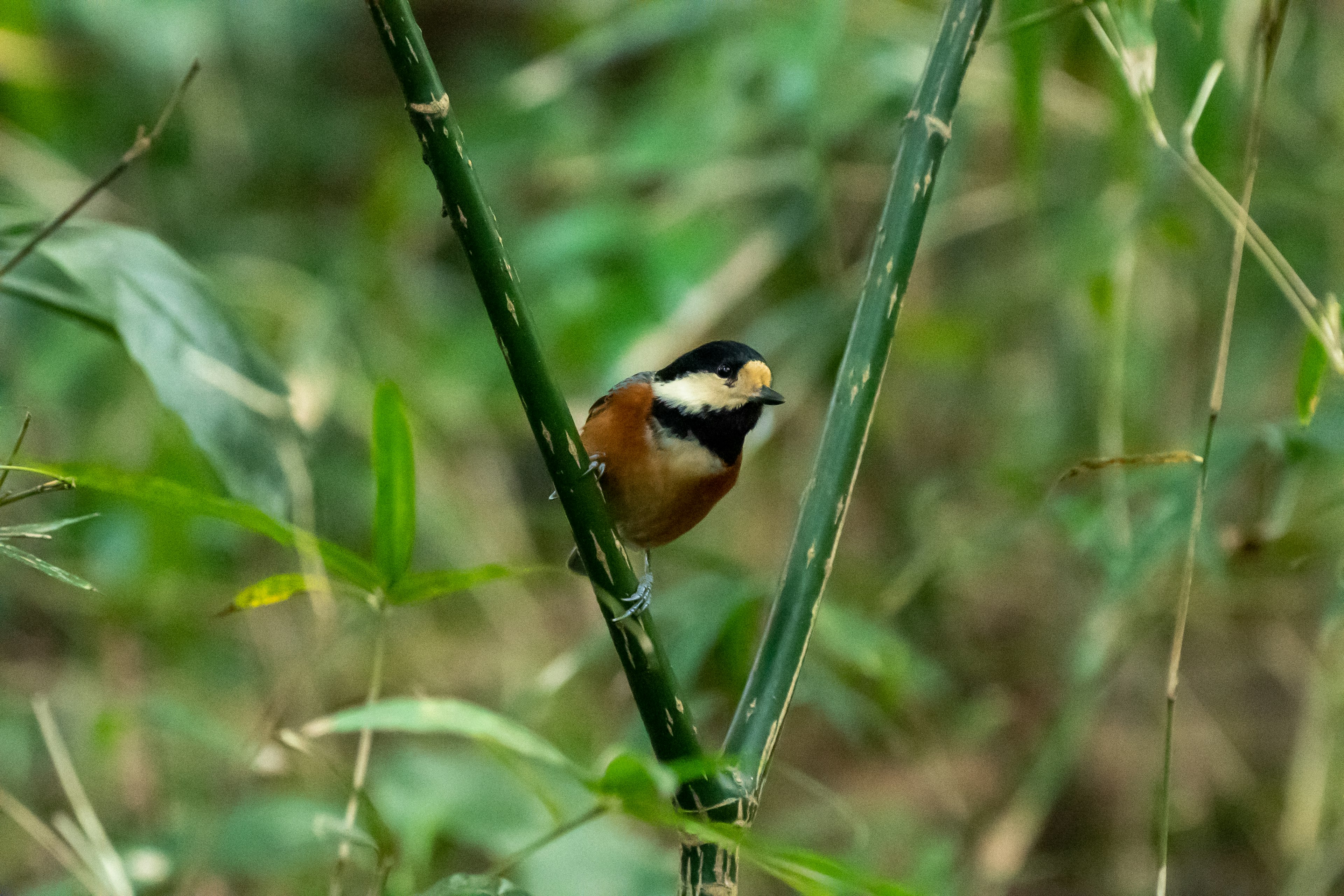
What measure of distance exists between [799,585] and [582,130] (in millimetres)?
1988

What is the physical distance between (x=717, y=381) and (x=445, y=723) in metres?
0.76

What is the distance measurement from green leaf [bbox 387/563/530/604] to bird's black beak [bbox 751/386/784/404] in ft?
1.72

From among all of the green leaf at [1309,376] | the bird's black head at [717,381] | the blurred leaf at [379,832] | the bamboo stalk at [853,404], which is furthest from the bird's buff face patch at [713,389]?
the blurred leaf at [379,832]

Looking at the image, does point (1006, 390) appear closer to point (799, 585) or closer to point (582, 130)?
point (582, 130)

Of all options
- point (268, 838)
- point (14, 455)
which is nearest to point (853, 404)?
point (14, 455)

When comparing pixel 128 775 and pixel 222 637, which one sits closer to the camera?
pixel 128 775

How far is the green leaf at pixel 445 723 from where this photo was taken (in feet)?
1.91

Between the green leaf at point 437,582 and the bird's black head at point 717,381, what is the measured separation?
533 millimetres

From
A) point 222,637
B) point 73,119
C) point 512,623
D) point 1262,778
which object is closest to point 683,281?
point 512,623

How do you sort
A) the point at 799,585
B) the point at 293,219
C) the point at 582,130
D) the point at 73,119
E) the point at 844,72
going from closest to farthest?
the point at 799,585 < the point at 844,72 < the point at 582,130 < the point at 73,119 < the point at 293,219

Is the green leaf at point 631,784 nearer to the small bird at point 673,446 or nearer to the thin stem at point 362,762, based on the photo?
the thin stem at point 362,762

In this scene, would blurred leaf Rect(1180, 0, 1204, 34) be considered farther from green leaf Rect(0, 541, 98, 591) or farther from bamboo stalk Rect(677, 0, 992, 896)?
green leaf Rect(0, 541, 98, 591)

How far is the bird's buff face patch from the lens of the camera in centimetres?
126

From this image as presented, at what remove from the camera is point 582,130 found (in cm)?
259
